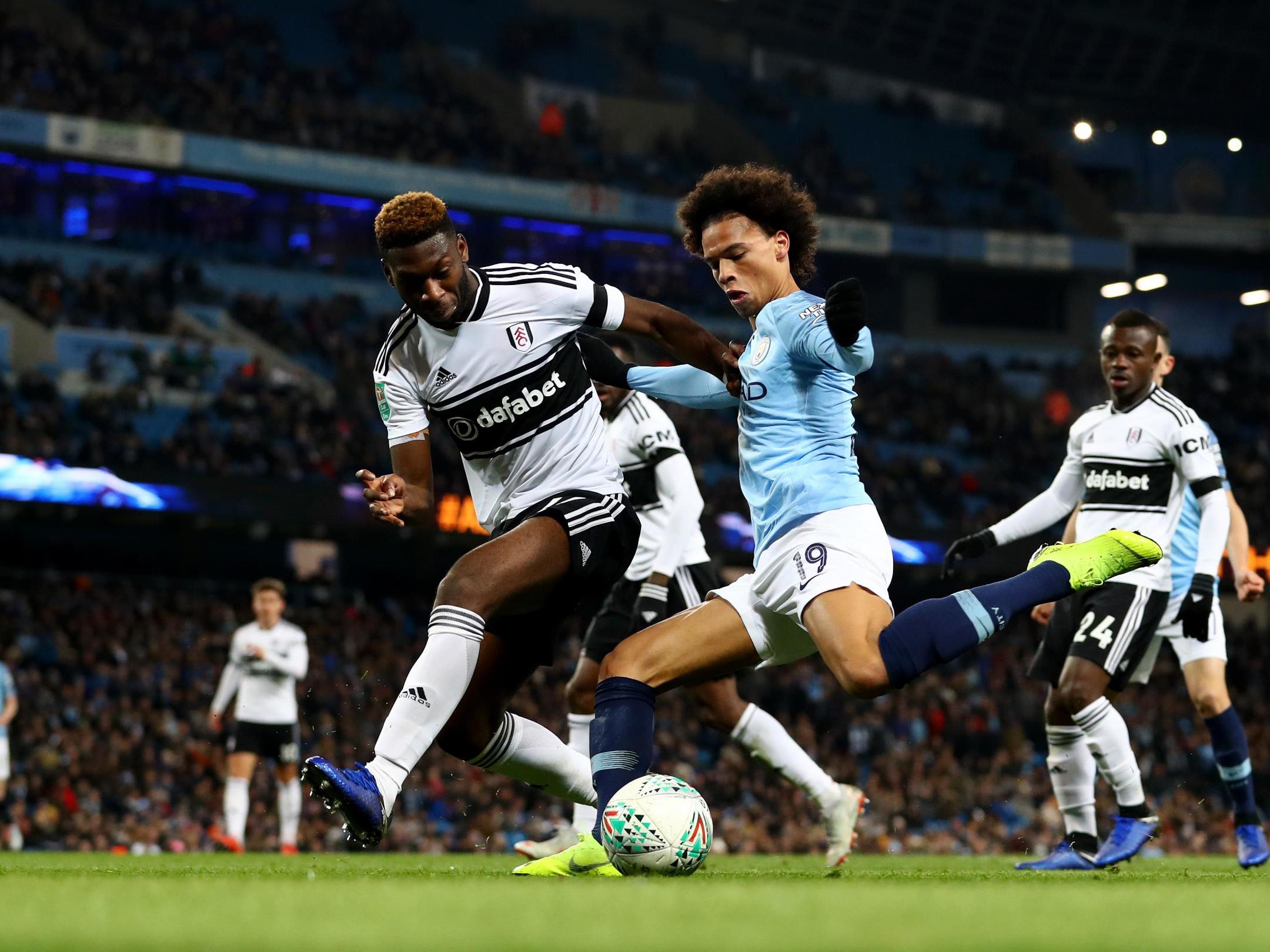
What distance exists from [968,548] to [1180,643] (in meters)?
1.81

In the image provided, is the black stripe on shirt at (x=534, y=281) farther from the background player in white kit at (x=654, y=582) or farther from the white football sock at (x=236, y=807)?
the white football sock at (x=236, y=807)

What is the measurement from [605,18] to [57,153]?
16.4 m

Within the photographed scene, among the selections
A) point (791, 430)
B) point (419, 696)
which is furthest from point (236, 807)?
point (791, 430)

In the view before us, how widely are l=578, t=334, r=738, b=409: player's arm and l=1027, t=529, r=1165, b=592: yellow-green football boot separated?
51.9 inches

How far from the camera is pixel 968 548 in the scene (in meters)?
7.30

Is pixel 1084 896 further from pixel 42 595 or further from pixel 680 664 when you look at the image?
pixel 42 595

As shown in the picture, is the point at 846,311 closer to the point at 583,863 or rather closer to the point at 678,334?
the point at 678,334

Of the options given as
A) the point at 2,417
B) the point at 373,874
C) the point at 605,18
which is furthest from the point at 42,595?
the point at 605,18

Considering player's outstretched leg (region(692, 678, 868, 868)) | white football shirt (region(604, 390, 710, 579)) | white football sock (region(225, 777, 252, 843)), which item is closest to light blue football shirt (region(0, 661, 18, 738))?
white football sock (region(225, 777, 252, 843))

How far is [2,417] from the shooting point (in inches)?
864

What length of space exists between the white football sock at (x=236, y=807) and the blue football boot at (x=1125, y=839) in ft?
23.2

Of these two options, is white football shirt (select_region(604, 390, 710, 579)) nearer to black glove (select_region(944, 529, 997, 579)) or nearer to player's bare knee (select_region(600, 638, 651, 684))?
black glove (select_region(944, 529, 997, 579))

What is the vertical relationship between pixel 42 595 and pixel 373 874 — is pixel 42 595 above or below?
above

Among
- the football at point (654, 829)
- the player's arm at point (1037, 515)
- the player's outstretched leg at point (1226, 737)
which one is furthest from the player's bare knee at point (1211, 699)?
the football at point (654, 829)
